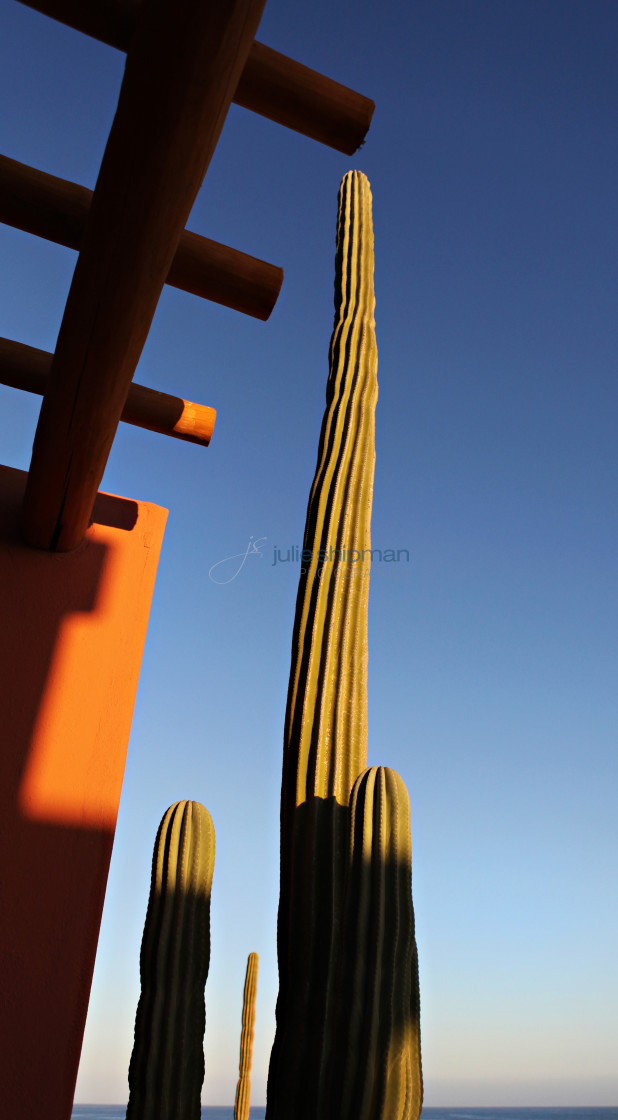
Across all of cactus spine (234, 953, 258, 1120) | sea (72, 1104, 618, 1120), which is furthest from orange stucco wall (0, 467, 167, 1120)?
sea (72, 1104, 618, 1120)

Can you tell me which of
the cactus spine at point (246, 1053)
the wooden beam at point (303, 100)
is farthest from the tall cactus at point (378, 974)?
the cactus spine at point (246, 1053)

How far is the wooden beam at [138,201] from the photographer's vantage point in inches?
46.2

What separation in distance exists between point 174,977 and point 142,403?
1734mm

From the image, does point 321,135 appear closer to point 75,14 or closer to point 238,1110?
point 75,14

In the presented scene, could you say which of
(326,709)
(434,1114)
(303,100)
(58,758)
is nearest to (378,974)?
(326,709)

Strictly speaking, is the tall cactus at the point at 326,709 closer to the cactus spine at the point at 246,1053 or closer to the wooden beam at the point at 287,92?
the wooden beam at the point at 287,92

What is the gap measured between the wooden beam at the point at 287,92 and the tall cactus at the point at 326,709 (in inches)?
50.5

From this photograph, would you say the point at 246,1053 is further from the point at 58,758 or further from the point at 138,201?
the point at 138,201

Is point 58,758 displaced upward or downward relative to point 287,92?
downward

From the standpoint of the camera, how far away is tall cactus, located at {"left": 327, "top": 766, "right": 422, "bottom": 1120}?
5.54 ft

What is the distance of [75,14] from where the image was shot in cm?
148

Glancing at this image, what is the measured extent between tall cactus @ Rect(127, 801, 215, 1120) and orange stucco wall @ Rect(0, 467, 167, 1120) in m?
0.28

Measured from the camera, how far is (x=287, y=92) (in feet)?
5.45

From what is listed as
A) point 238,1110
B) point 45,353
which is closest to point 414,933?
point 45,353
